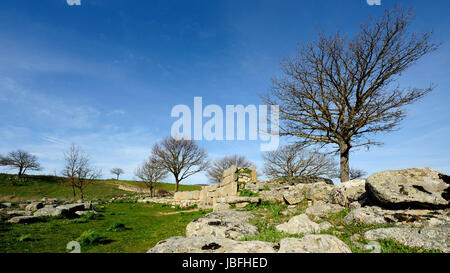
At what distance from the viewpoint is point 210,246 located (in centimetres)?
377

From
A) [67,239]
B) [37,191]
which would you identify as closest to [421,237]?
[67,239]

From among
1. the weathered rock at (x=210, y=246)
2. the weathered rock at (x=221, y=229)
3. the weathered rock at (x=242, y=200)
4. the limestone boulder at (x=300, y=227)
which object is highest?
the weathered rock at (x=210, y=246)

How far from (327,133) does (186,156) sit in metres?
27.7

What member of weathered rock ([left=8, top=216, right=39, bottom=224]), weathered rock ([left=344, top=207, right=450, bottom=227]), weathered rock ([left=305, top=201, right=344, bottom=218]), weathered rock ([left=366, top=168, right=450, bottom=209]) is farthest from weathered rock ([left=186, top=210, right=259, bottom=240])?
weathered rock ([left=8, top=216, right=39, bottom=224])

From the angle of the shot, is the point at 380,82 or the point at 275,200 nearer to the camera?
the point at 275,200

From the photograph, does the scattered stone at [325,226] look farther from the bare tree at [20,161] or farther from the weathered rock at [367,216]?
the bare tree at [20,161]

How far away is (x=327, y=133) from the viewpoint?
13.9m

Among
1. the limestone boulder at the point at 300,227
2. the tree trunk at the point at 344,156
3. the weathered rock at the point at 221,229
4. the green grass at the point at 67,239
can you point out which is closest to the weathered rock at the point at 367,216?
the limestone boulder at the point at 300,227

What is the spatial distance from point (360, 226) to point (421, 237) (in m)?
1.55

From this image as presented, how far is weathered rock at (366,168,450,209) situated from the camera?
5.33 meters

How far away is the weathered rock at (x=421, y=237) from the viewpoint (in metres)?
3.66

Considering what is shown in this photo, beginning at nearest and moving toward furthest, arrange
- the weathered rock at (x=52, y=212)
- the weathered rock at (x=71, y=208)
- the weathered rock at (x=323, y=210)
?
the weathered rock at (x=323, y=210)
the weathered rock at (x=52, y=212)
the weathered rock at (x=71, y=208)
